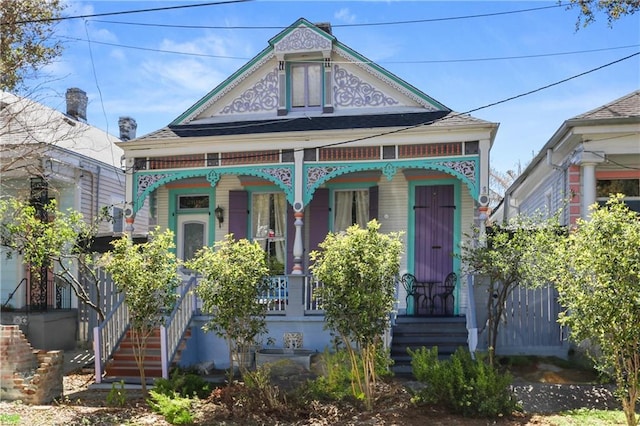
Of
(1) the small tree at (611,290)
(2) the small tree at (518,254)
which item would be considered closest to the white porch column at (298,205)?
(2) the small tree at (518,254)

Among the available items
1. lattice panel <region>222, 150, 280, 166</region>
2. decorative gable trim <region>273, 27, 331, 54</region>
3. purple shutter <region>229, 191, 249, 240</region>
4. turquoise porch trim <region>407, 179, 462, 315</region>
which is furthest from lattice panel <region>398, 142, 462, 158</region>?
purple shutter <region>229, 191, 249, 240</region>

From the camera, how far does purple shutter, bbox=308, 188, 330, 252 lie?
1285cm

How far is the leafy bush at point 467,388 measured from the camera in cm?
748

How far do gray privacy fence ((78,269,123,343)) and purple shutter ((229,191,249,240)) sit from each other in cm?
274

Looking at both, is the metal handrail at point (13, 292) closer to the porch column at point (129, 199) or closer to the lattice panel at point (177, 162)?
the porch column at point (129, 199)

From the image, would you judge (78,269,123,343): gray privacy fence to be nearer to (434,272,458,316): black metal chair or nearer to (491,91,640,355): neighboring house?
(434,272,458,316): black metal chair

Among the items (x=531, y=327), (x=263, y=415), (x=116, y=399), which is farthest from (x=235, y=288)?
(x=531, y=327)

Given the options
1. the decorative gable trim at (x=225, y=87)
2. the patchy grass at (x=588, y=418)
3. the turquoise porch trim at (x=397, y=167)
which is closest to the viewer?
the patchy grass at (x=588, y=418)

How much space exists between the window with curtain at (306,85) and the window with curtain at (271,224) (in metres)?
2.10

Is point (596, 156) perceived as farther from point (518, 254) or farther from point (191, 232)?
point (191, 232)

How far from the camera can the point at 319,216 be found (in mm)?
12859

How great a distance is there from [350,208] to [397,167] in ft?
6.21

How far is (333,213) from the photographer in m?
13.1

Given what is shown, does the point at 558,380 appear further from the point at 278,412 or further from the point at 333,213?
the point at 333,213
